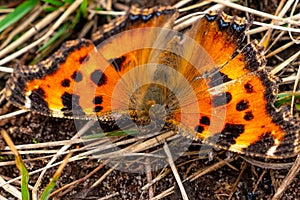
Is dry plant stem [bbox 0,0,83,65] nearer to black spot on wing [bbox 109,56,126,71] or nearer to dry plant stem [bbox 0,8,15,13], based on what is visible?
dry plant stem [bbox 0,8,15,13]

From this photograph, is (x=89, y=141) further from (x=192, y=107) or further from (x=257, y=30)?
(x=257, y=30)

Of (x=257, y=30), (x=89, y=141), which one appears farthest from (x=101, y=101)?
(x=257, y=30)

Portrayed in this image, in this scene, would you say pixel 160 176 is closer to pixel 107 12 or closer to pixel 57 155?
pixel 57 155

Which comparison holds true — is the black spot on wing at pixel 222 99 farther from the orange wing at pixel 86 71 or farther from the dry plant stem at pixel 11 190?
the dry plant stem at pixel 11 190

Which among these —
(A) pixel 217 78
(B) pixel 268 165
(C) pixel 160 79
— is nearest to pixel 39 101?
(C) pixel 160 79

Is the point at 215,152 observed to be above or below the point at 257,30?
below

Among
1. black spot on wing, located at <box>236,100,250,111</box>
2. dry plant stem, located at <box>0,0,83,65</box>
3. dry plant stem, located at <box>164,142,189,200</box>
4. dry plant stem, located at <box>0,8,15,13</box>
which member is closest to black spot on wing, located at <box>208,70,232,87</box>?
black spot on wing, located at <box>236,100,250,111</box>
